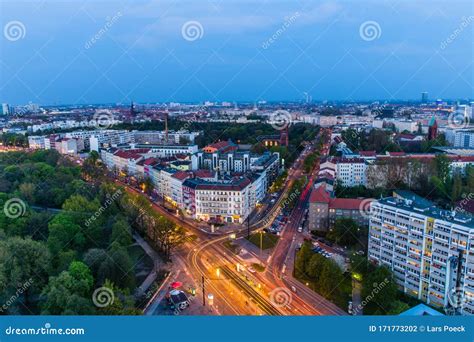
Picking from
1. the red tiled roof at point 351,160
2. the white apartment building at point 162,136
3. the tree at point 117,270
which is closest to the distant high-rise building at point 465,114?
the red tiled roof at point 351,160

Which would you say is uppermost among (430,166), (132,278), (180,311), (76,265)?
(430,166)

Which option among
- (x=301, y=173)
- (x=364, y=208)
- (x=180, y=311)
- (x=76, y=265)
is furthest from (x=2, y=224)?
(x=301, y=173)

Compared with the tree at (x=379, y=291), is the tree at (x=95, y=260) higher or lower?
higher

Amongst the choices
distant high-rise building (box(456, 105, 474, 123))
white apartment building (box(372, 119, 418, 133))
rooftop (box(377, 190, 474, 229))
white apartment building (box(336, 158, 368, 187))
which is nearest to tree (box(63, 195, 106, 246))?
rooftop (box(377, 190, 474, 229))

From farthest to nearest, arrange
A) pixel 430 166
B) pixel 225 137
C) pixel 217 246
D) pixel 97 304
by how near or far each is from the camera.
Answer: pixel 225 137
pixel 430 166
pixel 217 246
pixel 97 304

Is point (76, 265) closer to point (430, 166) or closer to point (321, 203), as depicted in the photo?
point (321, 203)

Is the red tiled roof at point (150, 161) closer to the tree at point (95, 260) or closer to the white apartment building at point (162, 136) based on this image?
the white apartment building at point (162, 136)

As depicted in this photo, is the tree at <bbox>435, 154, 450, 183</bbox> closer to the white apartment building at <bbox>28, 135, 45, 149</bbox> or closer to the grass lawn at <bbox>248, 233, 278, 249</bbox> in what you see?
the grass lawn at <bbox>248, 233, 278, 249</bbox>
